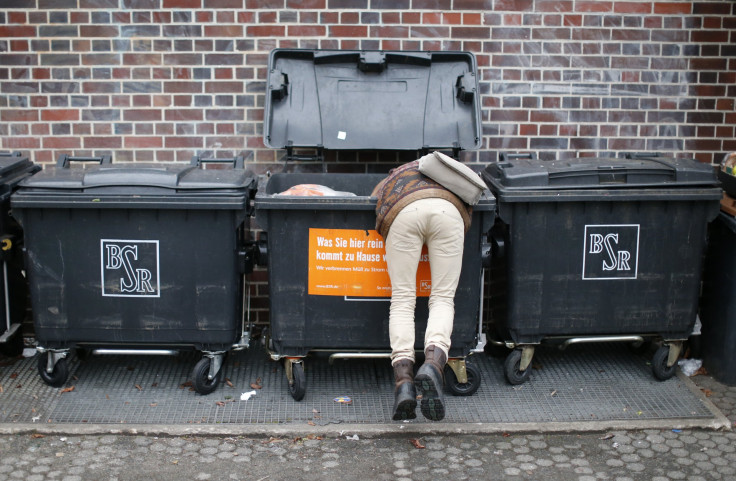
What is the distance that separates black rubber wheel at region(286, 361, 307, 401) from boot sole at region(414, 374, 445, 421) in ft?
2.74

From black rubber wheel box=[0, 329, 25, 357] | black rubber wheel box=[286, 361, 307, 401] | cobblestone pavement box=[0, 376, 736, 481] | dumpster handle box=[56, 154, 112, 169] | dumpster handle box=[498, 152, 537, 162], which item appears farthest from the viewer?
dumpster handle box=[498, 152, 537, 162]

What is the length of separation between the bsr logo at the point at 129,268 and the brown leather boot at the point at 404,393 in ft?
4.80

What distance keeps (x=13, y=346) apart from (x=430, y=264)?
2.74m

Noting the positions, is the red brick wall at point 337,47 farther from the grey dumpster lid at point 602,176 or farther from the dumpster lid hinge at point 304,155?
the grey dumpster lid at point 602,176

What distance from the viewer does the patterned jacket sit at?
4422 millimetres

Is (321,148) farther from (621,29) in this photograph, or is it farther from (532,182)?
(621,29)

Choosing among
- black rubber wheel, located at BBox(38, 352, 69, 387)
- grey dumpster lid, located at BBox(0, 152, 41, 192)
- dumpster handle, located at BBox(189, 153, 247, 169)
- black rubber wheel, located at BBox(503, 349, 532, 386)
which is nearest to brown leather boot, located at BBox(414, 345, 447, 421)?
black rubber wheel, located at BBox(503, 349, 532, 386)

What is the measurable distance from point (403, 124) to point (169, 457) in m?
2.45

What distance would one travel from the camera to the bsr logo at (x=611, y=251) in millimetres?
4898

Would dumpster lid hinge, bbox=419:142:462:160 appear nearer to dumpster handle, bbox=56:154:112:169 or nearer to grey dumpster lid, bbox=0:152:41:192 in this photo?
dumpster handle, bbox=56:154:112:169

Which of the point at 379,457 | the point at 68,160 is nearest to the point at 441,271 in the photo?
the point at 379,457

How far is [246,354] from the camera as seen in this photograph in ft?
18.3

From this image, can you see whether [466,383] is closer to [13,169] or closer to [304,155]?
[304,155]

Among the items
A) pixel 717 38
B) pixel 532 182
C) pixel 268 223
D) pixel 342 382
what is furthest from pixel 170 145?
pixel 717 38
